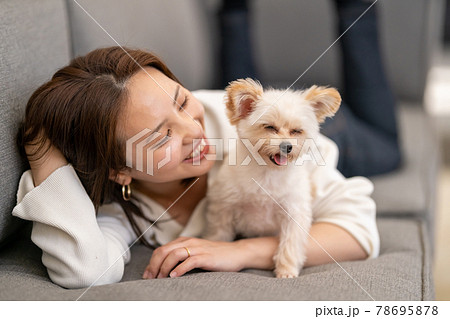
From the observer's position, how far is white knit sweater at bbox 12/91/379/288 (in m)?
1.00

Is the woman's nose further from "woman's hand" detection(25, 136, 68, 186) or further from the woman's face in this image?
"woman's hand" detection(25, 136, 68, 186)

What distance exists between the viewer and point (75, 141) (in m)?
1.02

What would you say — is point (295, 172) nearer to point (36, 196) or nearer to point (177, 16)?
point (36, 196)

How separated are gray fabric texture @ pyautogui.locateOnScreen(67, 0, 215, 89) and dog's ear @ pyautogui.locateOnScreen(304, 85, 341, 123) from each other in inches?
11.4

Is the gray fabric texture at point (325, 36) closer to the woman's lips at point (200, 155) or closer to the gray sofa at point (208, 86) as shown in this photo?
the gray sofa at point (208, 86)

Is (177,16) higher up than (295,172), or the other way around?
(177,16)

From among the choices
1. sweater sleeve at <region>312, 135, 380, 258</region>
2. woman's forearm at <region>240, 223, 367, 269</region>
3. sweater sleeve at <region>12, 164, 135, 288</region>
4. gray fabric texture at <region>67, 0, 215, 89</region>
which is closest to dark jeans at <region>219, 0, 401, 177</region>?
gray fabric texture at <region>67, 0, 215, 89</region>

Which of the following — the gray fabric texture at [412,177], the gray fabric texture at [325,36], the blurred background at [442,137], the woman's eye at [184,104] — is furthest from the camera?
the gray fabric texture at [325,36]

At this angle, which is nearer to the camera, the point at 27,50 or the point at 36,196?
the point at 36,196

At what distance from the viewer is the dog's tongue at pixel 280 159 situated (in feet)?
3.15

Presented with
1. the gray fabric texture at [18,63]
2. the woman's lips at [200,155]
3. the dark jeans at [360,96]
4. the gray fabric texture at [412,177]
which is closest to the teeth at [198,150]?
the woman's lips at [200,155]

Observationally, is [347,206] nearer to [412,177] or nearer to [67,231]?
[412,177]

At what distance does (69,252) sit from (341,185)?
63 centimetres

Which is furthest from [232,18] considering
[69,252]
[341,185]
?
[69,252]
